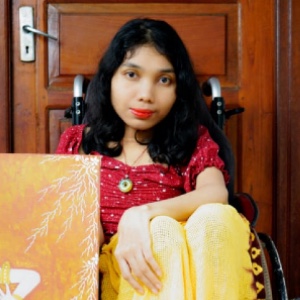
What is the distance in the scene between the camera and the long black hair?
1069 mm

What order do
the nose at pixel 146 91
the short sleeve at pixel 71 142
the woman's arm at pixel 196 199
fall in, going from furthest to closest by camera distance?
the short sleeve at pixel 71 142, the nose at pixel 146 91, the woman's arm at pixel 196 199

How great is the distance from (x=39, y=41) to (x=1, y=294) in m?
0.91

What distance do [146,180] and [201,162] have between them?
120 millimetres

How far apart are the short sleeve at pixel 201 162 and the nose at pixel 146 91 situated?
16cm

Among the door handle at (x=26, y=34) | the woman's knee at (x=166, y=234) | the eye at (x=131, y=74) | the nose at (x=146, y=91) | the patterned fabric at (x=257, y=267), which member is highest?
the door handle at (x=26, y=34)

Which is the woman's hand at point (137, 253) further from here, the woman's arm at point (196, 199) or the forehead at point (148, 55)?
the forehead at point (148, 55)

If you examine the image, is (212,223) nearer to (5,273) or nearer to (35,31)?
(5,273)

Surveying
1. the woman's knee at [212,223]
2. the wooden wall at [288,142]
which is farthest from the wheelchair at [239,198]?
the wooden wall at [288,142]

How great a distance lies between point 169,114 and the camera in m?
1.13

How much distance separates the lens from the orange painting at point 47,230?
0.78 meters

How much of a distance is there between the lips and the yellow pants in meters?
0.29

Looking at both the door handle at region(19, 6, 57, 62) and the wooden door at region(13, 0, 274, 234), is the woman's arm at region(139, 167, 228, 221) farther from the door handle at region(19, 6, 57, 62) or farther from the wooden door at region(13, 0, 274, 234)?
the door handle at region(19, 6, 57, 62)

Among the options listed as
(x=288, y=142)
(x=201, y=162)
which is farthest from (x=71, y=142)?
(x=288, y=142)

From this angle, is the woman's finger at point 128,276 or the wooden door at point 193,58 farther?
the wooden door at point 193,58
